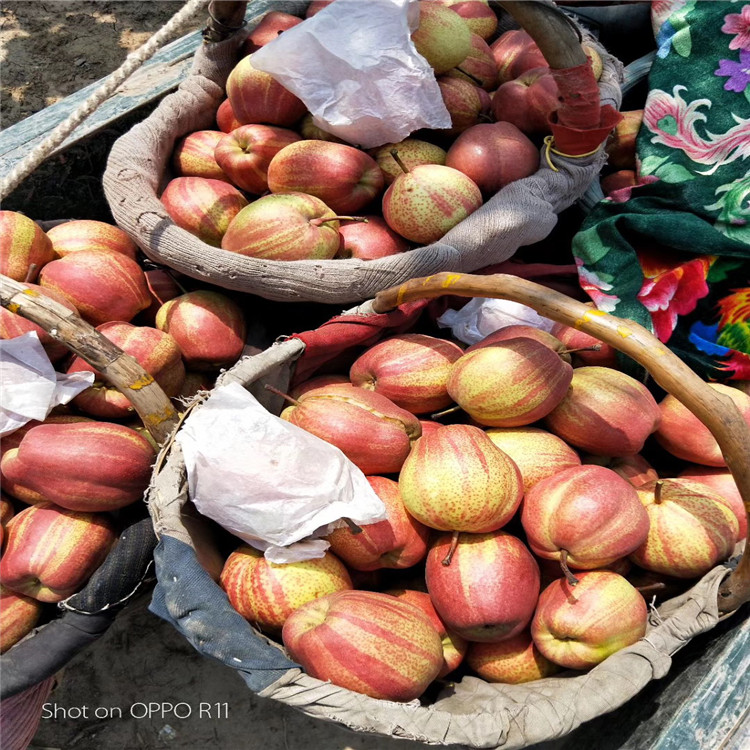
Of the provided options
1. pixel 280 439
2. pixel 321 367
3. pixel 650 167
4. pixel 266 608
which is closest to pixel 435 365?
pixel 321 367

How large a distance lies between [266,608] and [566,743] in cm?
87

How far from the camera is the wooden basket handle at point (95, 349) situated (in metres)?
1.26

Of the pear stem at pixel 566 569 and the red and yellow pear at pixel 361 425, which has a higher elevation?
the red and yellow pear at pixel 361 425

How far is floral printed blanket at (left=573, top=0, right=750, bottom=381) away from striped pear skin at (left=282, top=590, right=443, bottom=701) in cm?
105

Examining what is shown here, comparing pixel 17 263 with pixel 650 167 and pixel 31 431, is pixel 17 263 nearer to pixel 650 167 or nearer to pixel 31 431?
pixel 31 431

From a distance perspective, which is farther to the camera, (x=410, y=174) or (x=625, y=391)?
(x=410, y=174)

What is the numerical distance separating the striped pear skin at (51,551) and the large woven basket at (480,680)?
0.73ft

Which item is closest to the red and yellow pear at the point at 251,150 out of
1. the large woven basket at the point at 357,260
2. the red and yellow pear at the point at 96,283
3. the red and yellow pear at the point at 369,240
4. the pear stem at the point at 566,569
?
the large woven basket at the point at 357,260

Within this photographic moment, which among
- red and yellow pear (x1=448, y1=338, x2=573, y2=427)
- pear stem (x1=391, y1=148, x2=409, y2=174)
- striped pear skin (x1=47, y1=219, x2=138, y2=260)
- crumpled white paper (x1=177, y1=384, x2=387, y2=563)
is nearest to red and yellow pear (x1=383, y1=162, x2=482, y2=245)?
pear stem (x1=391, y1=148, x2=409, y2=174)

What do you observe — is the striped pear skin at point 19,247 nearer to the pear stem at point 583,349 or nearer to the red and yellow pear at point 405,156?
the red and yellow pear at point 405,156

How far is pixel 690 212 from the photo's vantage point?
189 cm

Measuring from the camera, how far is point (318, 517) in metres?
1.24

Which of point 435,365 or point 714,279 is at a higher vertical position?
point 435,365

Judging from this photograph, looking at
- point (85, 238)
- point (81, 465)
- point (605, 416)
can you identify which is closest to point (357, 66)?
point (85, 238)
